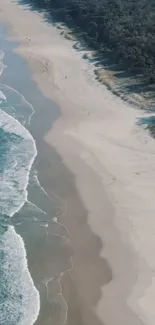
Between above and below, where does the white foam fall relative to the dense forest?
above

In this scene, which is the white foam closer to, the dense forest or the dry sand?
the dry sand

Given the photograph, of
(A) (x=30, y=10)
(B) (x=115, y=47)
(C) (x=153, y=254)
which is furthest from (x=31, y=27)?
(C) (x=153, y=254)

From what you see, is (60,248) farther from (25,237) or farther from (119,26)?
(119,26)

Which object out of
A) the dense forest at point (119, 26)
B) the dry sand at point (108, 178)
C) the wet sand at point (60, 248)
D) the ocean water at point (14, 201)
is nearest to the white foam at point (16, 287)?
the ocean water at point (14, 201)

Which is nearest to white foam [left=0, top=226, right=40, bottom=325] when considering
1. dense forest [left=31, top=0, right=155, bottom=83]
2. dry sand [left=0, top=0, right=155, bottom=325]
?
dry sand [left=0, top=0, right=155, bottom=325]

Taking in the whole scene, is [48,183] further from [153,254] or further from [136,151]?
[153,254]

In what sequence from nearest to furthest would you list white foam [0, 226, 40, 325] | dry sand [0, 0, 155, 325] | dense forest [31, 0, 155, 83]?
1. white foam [0, 226, 40, 325]
2. dry sand [0, 0, 155, 325]
3. dense forest [31, 0, 155, 83]
